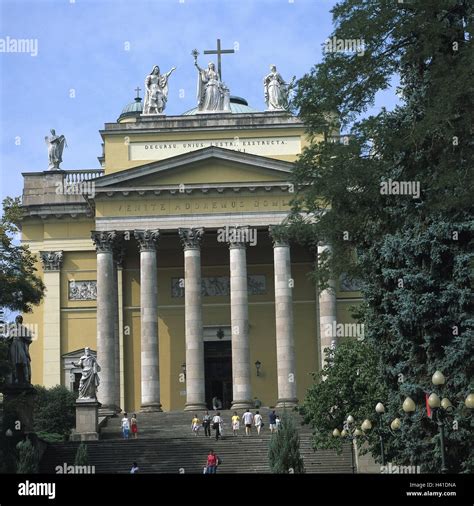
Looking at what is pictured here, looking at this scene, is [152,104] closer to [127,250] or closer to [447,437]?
[127,250]

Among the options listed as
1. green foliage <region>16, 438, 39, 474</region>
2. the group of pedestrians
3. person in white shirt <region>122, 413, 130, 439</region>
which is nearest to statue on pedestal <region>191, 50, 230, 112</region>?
the group of pedestrians

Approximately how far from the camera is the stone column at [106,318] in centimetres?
5659

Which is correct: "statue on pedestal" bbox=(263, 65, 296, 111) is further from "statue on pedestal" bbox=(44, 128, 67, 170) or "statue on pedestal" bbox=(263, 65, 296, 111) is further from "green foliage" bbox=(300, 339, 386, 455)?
"green foliage" bbox=(300, 339, 386, 455)

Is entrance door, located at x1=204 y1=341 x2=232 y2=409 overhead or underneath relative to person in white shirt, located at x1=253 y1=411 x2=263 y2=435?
overhead

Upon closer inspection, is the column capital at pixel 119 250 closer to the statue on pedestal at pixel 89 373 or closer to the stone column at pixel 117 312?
the stone column at pixel 117 312

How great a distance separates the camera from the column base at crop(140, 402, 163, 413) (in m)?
56.5

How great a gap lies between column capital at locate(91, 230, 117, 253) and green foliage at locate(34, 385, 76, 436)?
7.40 meters

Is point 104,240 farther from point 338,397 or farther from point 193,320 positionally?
point 338,397

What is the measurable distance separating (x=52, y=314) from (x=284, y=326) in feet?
43.9

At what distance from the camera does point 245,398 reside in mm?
56594

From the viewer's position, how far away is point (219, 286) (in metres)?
→ 63.2

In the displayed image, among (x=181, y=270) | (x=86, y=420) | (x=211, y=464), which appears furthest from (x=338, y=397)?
(x=181, y=270)

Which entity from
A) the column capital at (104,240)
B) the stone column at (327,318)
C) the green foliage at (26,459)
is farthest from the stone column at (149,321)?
the green foliage at (26,459)

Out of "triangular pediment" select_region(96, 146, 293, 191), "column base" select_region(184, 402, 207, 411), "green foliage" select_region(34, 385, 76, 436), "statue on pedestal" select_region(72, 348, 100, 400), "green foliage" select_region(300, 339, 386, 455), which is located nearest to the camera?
"green foliage" select_region(300, 339, 386, 455)
